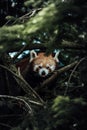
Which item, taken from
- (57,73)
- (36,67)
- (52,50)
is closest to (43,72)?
(36,67)

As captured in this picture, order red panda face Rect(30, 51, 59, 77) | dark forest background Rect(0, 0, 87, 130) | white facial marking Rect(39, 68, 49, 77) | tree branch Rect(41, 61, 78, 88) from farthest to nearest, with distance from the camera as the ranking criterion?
red panda face Rect(30, 51, 59, 77) < white facial marking Rect(39, 68, 49, 77) < tree branch Rect(41, 61, 78, 88) < dark forest background Rect(0, 0, 87, 130)

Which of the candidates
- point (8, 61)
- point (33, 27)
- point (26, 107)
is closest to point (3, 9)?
point (8, 61)

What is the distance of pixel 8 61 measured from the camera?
A: 16.0 ft

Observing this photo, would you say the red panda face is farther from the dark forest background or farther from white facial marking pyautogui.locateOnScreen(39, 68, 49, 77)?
the dark forest background

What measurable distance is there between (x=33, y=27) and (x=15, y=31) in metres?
0.19

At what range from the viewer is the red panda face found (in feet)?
19.6

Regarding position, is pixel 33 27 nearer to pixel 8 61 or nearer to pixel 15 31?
pixel 15 31

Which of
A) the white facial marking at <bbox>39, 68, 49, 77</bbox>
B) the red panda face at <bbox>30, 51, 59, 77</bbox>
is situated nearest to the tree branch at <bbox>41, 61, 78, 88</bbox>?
the white facial marking at <bbox>39, 68, 49, 77</bbox>

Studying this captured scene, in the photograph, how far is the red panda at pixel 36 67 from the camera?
588 cm

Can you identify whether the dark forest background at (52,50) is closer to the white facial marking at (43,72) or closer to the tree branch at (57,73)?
the tree branch at (57,73)

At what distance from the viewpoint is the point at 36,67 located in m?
6.12

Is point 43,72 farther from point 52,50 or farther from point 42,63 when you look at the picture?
point 52,50

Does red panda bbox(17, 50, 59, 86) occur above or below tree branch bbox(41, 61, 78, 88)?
below

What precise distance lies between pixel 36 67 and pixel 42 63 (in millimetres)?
151
